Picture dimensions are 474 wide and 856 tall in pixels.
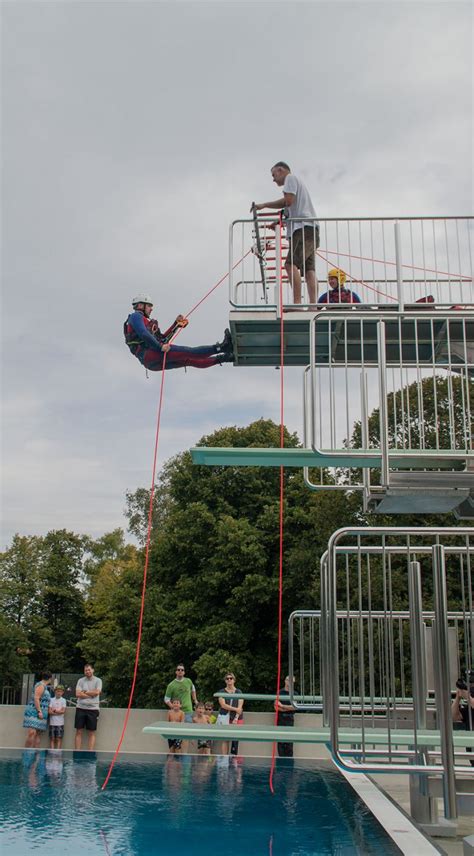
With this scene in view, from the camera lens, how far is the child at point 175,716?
13.4 metres

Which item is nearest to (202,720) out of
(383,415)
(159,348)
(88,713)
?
(88,713)

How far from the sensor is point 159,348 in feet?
31.2

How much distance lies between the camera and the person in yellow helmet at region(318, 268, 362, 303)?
8.84 metres

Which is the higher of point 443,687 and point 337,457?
point 337,457

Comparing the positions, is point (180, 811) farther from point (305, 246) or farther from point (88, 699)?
point (88, 699)

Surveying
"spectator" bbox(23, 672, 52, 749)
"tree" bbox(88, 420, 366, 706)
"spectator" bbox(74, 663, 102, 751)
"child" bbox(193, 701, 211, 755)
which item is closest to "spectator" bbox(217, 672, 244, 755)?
"child" bbox(193, 701, 211, 755)

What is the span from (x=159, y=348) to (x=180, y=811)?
4.96 meters

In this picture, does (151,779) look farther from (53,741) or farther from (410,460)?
(410,460)

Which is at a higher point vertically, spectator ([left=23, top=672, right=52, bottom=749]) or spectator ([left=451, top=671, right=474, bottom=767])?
spectator ([left=451, top=671, right=474, bottom=767])

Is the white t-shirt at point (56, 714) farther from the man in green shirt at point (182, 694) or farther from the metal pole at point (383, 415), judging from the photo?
the metal pole at point (383, 415)

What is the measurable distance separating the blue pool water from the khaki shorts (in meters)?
5.55

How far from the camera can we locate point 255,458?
21.9 feet

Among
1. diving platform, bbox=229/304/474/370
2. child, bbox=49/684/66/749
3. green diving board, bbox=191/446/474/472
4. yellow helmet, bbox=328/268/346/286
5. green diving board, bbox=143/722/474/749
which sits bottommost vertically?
child, bbox=49/684/66/749

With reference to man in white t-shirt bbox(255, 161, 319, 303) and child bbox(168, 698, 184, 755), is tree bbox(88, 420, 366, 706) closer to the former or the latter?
child bbox(168, 698, 184, 755)
